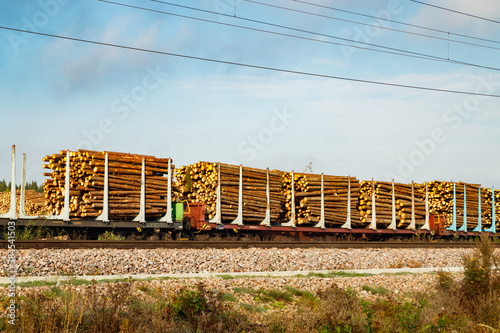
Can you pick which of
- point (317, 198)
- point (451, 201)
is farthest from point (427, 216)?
point (317, 198)

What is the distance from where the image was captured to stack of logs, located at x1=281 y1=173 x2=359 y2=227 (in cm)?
2105

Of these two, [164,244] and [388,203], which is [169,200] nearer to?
[164,244]

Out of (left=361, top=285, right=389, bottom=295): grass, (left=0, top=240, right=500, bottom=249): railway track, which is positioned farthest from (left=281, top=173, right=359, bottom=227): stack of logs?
(left=361, top=285, right=389, bottom=295): grass

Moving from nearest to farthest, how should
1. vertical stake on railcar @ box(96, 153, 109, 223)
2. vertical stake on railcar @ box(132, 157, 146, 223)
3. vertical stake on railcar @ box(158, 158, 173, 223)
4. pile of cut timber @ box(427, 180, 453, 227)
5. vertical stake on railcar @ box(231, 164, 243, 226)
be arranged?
vertical stake on railcar @ box(96, 153, 109, 223) → vertical stake on railcar @ box(132, 157, 146, 223) → vertical stake on railcar @ box(158, 158, 173, 223) → vertical stake on railcar @ box(231, 164, 243, 226) → pile of cut timber @ box(427, 180, 453, 227)

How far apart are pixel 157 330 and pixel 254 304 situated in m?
2.67

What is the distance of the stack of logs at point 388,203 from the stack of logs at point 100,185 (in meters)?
10.7

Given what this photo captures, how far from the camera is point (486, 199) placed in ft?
95.9

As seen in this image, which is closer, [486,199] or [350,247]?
[350,247]

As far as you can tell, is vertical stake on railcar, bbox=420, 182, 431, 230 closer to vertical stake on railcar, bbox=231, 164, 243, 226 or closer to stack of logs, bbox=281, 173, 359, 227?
stack of logs, bbox=281, 173, 359, 227

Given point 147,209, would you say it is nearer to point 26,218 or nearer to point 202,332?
point 26,218

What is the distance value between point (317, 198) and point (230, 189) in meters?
4.48

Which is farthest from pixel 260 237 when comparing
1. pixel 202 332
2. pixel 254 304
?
pixel 202 332

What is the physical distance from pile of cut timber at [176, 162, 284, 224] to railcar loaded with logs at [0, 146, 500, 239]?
0.15ft

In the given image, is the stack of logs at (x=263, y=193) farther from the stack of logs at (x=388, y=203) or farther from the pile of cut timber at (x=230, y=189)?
the stack of logs at (x=388, y=203)
